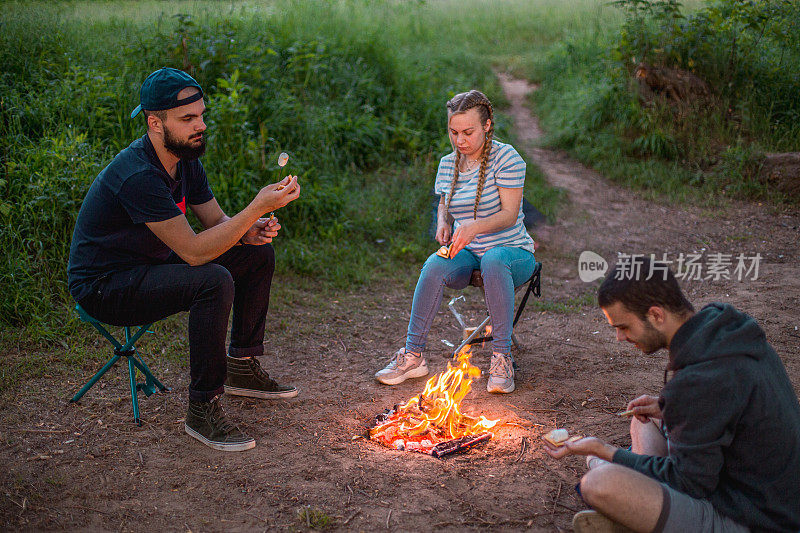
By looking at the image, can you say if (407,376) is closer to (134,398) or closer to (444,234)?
(444,234)

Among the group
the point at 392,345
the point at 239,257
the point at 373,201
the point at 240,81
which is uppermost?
the point at 240,81

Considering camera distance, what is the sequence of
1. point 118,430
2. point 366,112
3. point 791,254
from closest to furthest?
point 118,430, point 791,254, point 366,112

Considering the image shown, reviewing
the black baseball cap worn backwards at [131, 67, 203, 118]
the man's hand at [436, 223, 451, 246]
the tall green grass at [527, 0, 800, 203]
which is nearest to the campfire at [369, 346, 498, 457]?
the man's hand at [436, 223, 451, 246]

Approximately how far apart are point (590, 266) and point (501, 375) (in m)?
3.06

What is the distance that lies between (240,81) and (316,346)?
3.96 metres

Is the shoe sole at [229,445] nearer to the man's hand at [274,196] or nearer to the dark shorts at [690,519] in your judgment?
the man's hand at [274,196]

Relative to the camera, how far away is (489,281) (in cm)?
419

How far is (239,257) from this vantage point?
398cm

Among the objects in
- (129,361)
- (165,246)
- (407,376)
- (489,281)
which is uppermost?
(165,246)

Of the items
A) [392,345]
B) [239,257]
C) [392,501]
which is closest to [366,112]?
[392,345]

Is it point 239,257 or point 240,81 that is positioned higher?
point 240,81

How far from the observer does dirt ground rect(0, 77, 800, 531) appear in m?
3.09

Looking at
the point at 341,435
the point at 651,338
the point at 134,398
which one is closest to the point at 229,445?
the point at 341,435

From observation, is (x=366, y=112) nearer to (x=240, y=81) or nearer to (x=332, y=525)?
(x=240, y=81)
